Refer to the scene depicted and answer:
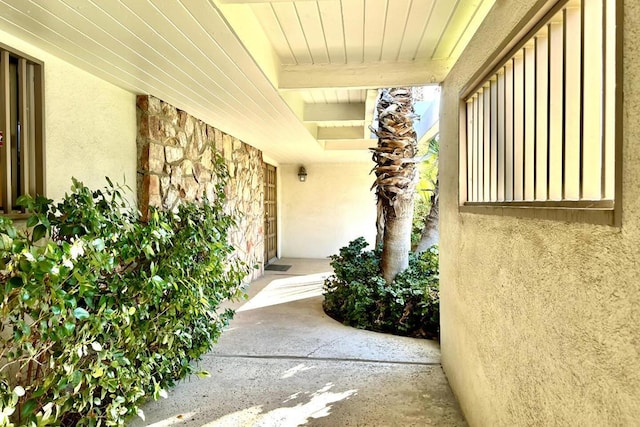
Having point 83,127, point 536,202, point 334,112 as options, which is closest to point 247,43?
point 83,127

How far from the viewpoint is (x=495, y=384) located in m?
1.60

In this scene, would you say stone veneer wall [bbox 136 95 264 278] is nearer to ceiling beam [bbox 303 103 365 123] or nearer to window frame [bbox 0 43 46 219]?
window frame [bbox 0 43 46 219]

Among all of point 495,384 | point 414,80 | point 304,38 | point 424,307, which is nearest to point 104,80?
point 304,38

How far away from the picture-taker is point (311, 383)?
2.62m

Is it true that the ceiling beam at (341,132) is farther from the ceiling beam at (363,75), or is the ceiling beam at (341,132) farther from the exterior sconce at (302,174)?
the exterior sconce at (302,174)

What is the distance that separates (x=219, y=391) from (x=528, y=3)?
111 inches

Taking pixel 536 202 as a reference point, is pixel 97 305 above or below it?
below

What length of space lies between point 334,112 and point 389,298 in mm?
2306

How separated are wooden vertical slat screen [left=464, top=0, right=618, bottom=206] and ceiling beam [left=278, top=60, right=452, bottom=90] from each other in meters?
1.03

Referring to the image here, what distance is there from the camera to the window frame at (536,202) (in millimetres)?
820

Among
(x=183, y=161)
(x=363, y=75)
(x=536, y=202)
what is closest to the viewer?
(x=536, y=202)

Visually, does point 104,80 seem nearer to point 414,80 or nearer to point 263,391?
point 414,80

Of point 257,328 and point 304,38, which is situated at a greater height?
point 304,38

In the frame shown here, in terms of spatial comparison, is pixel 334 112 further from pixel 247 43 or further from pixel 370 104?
pixel 247 43
